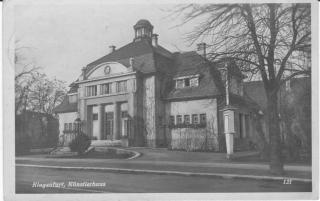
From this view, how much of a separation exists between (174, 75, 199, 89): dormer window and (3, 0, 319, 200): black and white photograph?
2 cm

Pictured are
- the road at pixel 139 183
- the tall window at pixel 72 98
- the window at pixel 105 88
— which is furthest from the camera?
the window at pixel 105 88

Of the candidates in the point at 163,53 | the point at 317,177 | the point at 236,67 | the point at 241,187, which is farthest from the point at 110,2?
the point at 317,177

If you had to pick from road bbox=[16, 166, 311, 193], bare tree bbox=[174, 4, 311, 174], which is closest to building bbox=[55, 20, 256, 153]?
bare tree bbox=[174, 4, 311, 174]

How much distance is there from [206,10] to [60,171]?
3291mm

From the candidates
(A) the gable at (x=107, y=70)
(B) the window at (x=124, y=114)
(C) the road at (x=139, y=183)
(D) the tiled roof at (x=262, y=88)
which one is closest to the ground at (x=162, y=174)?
(C) the road at (x=139, y=183)

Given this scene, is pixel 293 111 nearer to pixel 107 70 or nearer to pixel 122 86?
pixel 122 86

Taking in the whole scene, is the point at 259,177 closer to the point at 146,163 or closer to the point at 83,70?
the point at 146,163

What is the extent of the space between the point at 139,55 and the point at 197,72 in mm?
980

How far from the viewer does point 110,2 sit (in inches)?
267

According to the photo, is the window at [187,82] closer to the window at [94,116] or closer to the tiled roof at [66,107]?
the window at [94,116]

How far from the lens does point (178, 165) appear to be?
6781mm

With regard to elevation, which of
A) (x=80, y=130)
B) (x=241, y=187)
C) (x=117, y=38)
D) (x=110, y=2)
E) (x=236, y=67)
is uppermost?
(x=110, y=2)

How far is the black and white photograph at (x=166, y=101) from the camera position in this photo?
21.9 ft

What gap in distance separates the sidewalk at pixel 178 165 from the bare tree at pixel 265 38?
322 mm
